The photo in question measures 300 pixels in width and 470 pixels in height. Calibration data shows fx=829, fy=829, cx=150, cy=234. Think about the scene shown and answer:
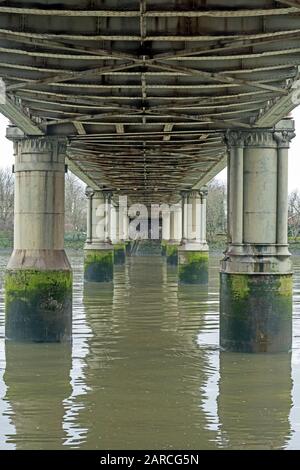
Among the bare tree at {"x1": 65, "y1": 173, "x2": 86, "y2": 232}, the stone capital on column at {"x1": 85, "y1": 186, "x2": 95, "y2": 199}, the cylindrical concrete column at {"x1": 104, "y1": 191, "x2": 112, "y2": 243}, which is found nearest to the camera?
the cylindrical concrete column at {"x1": 104, "y1": 191, "x2": 112, "y2": 243}

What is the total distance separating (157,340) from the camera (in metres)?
21.0

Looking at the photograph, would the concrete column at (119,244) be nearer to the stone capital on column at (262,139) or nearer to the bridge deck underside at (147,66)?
the bridge deck underside at (147,66)

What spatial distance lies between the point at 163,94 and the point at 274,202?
4.14 metres

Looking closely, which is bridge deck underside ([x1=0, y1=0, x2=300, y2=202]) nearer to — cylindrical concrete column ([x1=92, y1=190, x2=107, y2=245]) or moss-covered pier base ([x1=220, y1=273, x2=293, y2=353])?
moss-covered pier base ([x1=220, y1=273, x2=293, y2=353])

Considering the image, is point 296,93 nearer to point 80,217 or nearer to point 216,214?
point 216,214

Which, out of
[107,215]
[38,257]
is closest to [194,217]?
[107,215]

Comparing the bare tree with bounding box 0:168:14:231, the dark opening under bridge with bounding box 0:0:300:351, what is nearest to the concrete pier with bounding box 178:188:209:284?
the dark opening under bridge with bounding box 0:0:300:351

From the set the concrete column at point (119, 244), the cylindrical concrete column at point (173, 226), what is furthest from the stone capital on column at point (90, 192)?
the cylindrical concrete column at point (173, 226)

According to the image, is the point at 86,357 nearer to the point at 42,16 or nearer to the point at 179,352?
the point at 179,352

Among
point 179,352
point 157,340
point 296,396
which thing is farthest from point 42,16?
point 157,340

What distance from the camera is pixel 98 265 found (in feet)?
142

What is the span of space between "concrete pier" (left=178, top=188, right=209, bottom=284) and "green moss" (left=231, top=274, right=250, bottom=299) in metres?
22.4

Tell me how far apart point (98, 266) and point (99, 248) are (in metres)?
1.19

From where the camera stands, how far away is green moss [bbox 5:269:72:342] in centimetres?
1986
